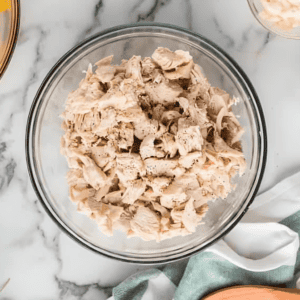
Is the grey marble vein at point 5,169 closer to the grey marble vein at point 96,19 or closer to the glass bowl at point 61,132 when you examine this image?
the glass bowl at point 61,132

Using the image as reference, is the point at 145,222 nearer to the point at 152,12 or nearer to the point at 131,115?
the point at 131,115

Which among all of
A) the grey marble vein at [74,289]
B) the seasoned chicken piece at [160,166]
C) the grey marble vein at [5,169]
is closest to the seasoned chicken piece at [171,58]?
the seasoned chicken piece at [160,166]

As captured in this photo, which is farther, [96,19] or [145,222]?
[96,19]

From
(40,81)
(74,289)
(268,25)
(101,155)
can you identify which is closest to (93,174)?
(101,155)

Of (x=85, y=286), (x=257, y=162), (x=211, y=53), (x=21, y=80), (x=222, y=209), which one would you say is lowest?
(x=85, y=286)

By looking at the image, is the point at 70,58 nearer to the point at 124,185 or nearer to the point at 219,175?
the point at 124,185

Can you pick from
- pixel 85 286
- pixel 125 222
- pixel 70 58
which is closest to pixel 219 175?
pixel 125 222

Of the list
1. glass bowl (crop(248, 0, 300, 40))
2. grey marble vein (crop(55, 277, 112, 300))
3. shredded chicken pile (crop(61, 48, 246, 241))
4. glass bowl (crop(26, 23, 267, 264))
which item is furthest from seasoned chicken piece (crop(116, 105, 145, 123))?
grey marble vein (crop(55, 277, 112, 300))
